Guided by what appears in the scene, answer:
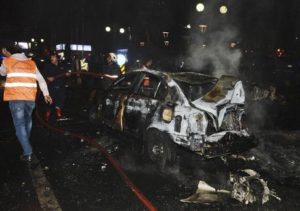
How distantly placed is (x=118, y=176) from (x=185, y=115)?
4.94ft

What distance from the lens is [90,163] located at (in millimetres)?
5980

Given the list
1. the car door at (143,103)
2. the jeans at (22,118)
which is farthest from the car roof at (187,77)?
the jeans at (22,118)

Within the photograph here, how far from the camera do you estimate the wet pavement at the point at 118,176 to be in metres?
4.40

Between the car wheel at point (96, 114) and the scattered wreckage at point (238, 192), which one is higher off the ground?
the car wheel at point (96, 114)

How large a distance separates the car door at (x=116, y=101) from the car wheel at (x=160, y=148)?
100 cm

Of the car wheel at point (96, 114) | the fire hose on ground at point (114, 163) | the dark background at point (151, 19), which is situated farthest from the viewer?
the dark background at point (151, 19)

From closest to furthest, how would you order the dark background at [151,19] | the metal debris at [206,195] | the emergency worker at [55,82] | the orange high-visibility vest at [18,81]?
the metal debris at [206,195] < the orange high-visibility vest at [18,81] < the emergency worker at [55,82] < the dark background at [151,19]

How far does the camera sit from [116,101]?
695 centimetres

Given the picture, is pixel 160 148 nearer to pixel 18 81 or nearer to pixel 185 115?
pixel 185 115

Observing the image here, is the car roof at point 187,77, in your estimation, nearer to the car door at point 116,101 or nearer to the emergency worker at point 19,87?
the car door at point 116,101

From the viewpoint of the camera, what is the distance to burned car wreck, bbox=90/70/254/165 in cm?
538

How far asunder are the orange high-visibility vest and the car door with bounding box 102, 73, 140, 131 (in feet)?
5.93

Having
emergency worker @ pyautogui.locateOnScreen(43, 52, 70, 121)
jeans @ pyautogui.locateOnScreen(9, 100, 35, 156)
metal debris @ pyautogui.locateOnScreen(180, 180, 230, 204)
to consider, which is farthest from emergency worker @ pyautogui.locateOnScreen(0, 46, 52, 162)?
emergency worker @ pyautogui.locateOnScreen(43, 52, 70, 121)

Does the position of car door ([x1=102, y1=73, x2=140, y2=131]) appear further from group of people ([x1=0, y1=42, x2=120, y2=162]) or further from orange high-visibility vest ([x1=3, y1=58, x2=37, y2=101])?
orange high-visibility vest ([x1=3, y1=58, x2=37, y2=101])
